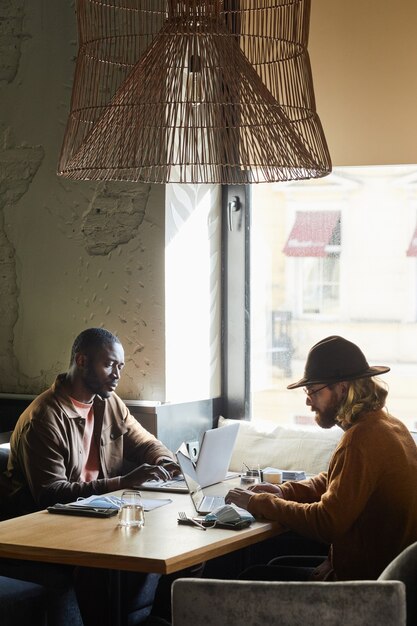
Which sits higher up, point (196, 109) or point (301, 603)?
point (196, 109)

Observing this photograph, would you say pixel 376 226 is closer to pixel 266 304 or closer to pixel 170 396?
pixel 266 304

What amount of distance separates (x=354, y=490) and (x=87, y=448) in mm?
1412

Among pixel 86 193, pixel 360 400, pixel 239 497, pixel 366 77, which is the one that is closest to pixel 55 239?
pixel 86 193

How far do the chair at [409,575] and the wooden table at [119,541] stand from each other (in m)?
0.72

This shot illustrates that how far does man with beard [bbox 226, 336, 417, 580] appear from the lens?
3.34 m

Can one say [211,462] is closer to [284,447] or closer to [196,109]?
[284,447]

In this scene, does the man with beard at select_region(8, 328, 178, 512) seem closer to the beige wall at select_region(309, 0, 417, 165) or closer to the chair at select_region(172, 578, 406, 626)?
the beige wall at select_region(309, 0, 417, 165)

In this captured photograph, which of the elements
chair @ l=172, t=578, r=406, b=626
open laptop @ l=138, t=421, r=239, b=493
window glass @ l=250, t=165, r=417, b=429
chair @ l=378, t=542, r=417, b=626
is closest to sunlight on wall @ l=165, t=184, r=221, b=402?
window glass @ l=250, t=165, r=417, b=429

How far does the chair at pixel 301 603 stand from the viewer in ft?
7.11

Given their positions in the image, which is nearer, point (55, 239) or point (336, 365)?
point (336, 365)

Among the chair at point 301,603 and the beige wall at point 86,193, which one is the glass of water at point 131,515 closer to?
the chair at point 301,603

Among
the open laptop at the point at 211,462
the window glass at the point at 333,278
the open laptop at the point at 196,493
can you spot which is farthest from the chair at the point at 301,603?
the window glass at the point at 333,278

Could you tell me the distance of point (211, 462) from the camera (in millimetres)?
4004

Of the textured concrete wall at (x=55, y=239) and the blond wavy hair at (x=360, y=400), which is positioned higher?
the textured concrete wall at (x=55, y=239)
